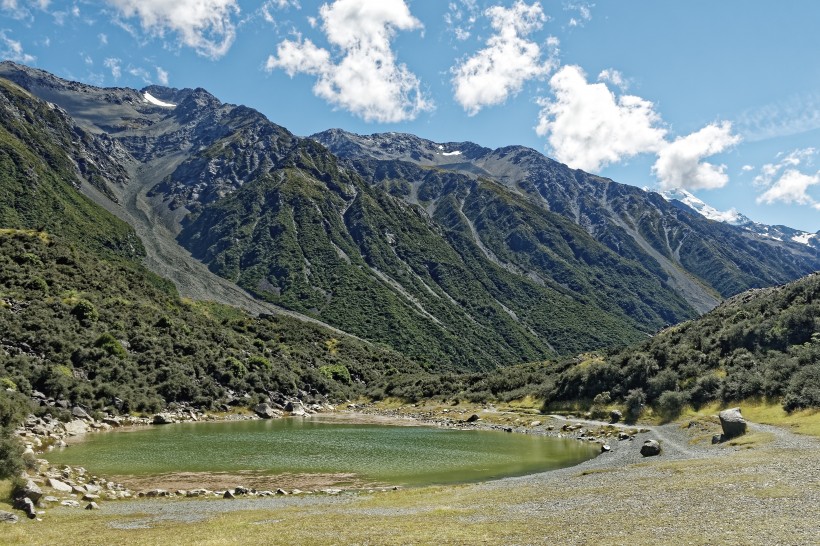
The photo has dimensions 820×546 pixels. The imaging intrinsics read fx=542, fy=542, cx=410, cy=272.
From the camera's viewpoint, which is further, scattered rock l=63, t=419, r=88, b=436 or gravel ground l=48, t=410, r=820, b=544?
scattered rock l=63, t=419, r=88, b=436

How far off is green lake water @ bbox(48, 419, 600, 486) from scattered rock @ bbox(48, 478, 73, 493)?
7.23m

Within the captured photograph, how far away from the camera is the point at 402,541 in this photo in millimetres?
18203

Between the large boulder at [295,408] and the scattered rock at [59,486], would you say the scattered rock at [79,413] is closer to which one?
the scattered rock at [59,486]

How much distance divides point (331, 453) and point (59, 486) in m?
24.2

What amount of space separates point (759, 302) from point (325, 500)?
74950mm

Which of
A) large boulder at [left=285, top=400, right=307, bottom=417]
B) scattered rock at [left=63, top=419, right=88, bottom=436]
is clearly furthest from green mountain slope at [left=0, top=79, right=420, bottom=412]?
scattered rock at [left=63, top=419, right=88, bottom=436]

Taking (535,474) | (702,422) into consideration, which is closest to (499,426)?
(702,422)

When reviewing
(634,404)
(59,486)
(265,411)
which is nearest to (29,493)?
(59,486)

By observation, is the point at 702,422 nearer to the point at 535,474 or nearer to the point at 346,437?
the point at 535,474

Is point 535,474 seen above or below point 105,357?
below

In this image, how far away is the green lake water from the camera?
4062 centimetres

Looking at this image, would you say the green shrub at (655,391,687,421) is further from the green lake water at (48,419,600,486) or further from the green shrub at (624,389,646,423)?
the green lake water at (48,419,600,486)

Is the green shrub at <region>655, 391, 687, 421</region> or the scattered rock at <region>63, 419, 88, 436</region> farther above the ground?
the green shrub at <region>655, 391, 687, 421</region>

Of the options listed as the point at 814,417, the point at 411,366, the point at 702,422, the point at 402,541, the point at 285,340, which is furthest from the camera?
the point at 411,366
